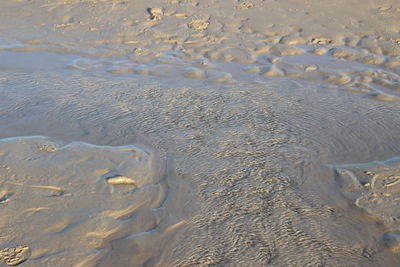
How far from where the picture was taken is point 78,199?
2.14 metres

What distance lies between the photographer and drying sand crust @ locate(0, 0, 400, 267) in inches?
74.5

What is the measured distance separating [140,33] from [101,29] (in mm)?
641

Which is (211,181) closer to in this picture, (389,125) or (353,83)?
(389,125)

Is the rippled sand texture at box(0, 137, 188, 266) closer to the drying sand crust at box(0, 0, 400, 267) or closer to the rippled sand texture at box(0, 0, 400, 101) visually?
the drying sand crust at box(0, 0, 400, 267)

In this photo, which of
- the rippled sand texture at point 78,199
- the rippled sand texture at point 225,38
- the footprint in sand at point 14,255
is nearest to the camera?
the footprint in sand at point 14,255

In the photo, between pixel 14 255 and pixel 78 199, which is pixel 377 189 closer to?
pixel 78 199

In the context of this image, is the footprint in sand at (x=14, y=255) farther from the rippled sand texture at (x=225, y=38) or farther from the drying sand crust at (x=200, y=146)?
the rippled sand texture at (x=225, y=38)

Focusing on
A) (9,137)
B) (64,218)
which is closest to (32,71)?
(9,137)

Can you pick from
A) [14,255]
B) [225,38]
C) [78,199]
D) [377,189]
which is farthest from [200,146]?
[225,38]

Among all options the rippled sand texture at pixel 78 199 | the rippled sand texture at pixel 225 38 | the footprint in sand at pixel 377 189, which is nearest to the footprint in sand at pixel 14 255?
the rippled sand texture at pixel 78 199

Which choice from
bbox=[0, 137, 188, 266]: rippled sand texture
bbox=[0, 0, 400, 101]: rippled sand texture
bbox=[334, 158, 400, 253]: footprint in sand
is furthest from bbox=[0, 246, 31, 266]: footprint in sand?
bbox=[0, 0, 400, 101]: rippled sand texture

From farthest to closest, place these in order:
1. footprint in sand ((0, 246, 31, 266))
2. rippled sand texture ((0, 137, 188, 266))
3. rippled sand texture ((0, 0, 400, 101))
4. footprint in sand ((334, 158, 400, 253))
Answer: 1. rippled sand texture ((0, 0, 400, 101))
2. footprint in sand ((334, 158, 400, 253))
3. rippled sand texture ((0, 137, 188, 266))
4. footprint in sand ((0, 246, 31, 266))

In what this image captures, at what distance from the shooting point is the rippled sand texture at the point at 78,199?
1830 millimetres

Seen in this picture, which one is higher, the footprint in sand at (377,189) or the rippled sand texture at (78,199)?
the footprint in sand at (377,189)
